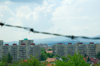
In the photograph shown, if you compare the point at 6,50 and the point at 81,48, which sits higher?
the point at 81,48

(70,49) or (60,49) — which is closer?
(70,49)

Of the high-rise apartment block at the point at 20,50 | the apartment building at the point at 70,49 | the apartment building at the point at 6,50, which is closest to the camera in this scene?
the high-rise apartment block at the point at 20,50

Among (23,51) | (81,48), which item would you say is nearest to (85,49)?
(81,48)

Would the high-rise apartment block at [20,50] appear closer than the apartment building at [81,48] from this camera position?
Yes

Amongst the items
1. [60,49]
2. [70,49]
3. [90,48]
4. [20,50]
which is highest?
[90,48]

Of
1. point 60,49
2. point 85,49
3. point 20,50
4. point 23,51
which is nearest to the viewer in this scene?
point 23,51

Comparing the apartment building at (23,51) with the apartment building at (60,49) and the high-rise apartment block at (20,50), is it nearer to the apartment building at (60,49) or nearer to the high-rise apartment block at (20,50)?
the high-rise apartment block at (20,50)

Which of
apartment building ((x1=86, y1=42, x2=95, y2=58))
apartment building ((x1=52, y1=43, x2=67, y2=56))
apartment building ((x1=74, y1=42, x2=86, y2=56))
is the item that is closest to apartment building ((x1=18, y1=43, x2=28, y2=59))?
apartment building ((x1=52, y1=43, x2=67, y2=56))

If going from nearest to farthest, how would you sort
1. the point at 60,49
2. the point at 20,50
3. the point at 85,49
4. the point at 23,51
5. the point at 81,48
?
the point at 23,51 < the point at 20,50 < the point at 81,48 < the point at 85,49 < the point at 60,49

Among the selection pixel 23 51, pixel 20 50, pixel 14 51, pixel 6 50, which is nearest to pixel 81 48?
pixel 23 51

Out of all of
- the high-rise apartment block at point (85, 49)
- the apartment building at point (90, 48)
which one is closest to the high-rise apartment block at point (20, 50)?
the high-rise apartment block at point (85, 49)

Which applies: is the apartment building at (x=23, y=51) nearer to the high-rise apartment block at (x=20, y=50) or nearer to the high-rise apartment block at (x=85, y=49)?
the high-rise apartment block at (x=20, y=50)

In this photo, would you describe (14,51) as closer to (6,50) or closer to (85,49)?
(6,50)

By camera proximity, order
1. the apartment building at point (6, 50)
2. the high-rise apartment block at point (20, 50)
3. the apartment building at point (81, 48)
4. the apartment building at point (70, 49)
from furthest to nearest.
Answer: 1. the apartment building at point (70, 49)
2. the apartment building at point (81, 48)
3. the apartment building at point (6, 50)
4. the high-rise apartment block at point (20, 50)
